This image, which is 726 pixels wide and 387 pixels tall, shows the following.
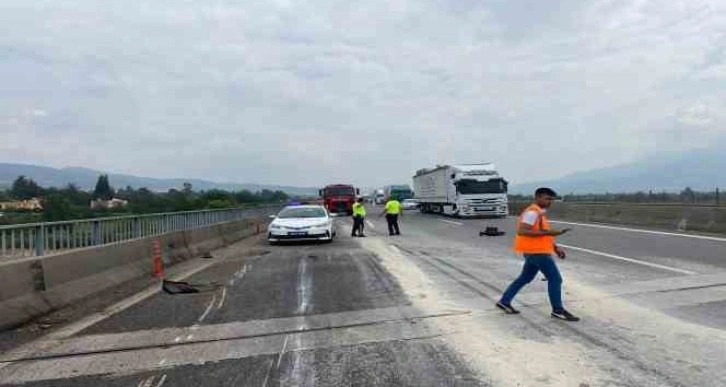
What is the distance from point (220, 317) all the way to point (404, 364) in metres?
3.44

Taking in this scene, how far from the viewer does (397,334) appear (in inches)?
301

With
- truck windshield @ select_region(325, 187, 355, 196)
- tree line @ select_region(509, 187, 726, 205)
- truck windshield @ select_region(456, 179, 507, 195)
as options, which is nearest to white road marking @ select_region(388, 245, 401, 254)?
tree line @ select_region(509, 187, 726, 205)

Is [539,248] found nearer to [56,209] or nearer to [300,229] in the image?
[56,209]

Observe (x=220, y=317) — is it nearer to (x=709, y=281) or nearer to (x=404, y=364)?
(x=404, y=364)

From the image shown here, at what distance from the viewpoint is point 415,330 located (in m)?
7.85

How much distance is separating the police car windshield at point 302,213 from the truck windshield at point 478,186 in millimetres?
17066

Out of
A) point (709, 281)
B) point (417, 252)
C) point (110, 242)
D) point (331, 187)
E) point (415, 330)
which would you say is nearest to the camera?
point (415, 330)

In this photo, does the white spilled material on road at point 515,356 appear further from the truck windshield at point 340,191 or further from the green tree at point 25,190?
the truck windshield at point 340,191

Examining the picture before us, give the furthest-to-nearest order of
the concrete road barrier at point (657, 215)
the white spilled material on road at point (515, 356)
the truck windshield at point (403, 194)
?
1. the truck windshield at point (403, 194)
2. the concrete road barrier at point (657, 215)
3. the white spilled material on road at point (515, 356)

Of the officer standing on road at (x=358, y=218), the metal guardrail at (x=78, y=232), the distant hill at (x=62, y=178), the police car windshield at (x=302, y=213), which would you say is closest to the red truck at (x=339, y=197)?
the distant hill at (x=62, y=178)

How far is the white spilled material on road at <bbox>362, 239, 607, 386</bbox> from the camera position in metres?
5.78

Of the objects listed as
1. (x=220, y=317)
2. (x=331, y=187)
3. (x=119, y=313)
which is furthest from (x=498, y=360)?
(x=331, y=187)

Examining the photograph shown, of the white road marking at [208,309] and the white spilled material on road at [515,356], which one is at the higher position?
the white road marking at [208,309]

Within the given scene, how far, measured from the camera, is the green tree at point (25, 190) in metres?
14.7
